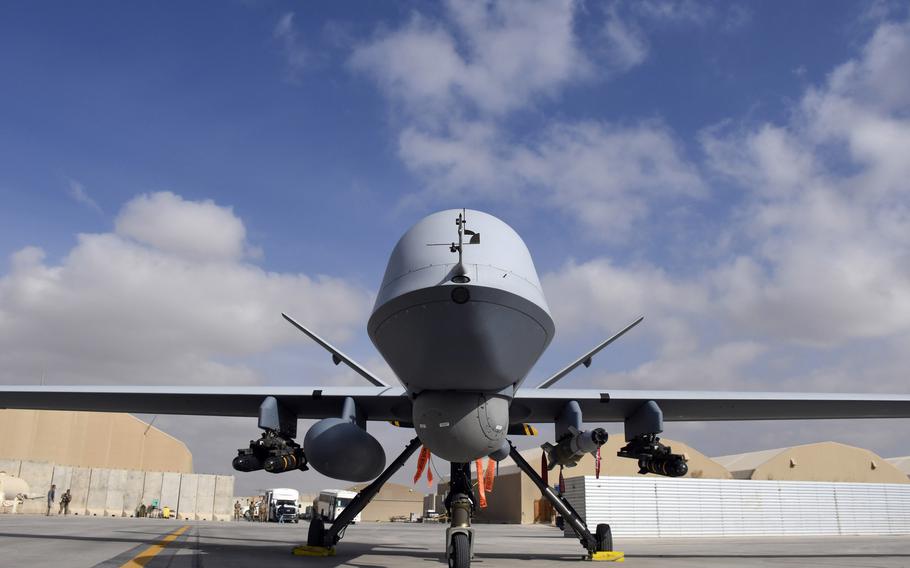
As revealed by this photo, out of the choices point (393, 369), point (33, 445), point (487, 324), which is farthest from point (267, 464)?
point (33, 445)

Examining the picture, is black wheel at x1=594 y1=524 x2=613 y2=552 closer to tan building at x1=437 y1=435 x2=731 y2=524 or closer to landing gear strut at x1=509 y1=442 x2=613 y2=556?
landing gear strut at x1=509 y1=442 x2=613 y2=556

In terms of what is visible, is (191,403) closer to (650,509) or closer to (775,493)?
(650,509)

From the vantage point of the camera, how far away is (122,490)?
5491 cm

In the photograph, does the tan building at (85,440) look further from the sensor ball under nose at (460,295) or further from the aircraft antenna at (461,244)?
the sensor ball under nose at (460,295)

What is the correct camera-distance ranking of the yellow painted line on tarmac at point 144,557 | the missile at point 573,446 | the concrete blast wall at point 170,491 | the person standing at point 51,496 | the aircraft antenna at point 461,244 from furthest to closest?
the concrete blast wall at point 170,491
the person standing at point 51,496
the missile at point 573,446
the yellow painted line on tarmac at point 144,557
the aircraft antenna at point 461,244

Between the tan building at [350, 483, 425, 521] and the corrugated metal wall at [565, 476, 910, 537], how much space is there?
5208cm

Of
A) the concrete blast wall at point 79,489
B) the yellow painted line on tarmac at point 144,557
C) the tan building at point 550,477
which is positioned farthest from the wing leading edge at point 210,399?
the concrete blast wall at point 79,489

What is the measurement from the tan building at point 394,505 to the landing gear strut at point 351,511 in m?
66.7

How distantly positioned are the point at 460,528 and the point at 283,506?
147ft

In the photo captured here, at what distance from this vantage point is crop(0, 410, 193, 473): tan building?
56719 mm

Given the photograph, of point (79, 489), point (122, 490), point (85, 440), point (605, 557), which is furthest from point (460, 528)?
point (85, 440)

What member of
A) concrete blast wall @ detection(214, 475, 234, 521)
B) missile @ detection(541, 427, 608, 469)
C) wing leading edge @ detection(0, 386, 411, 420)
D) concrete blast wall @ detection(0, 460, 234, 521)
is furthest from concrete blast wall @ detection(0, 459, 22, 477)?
missile @ detection(541, 427, 608, 469)

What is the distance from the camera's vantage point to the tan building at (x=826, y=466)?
45.8m

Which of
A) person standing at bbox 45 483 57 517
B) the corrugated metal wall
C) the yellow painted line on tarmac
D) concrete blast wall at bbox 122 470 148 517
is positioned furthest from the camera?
concrete blast wall at bbox 122 470 148 517
